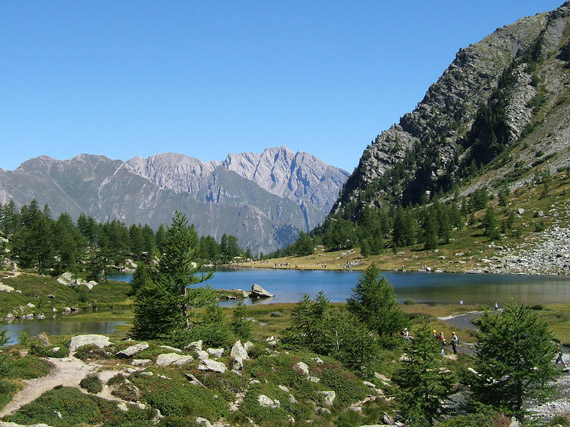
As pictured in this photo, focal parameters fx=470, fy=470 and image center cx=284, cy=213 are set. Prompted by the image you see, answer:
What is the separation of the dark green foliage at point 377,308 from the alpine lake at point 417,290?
24.1 m

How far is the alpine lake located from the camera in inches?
2771

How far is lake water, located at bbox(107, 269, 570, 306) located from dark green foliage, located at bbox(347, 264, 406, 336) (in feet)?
103

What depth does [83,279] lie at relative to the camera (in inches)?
4446

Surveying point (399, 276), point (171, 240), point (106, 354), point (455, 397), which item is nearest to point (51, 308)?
point (171, 240)

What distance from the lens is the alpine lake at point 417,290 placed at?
70.4 m

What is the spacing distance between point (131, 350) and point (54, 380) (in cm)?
661

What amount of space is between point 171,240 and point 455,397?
28.0 meters

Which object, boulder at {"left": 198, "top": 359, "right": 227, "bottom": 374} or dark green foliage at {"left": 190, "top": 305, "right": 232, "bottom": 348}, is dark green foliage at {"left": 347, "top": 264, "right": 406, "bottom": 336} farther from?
boulder at {"left": 198, "top": 359, "right": 227, "bottom": 374}

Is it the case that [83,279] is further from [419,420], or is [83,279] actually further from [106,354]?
[419,420]

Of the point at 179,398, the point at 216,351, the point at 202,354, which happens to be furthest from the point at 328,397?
the point at 179,398

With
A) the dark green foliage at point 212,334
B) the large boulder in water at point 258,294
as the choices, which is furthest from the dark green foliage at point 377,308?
the large boulder in water at point 258,294

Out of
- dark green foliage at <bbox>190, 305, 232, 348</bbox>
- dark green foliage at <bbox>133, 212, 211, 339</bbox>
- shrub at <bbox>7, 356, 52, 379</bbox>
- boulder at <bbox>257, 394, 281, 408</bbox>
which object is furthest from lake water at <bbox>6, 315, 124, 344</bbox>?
boulder at <bbox>257, 394, 281, 408</bbox>

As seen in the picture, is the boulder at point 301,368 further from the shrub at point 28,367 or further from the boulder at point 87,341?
the shrub at point 28,367

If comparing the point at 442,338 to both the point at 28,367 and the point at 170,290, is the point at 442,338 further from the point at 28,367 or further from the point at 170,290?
the point at 28,367
